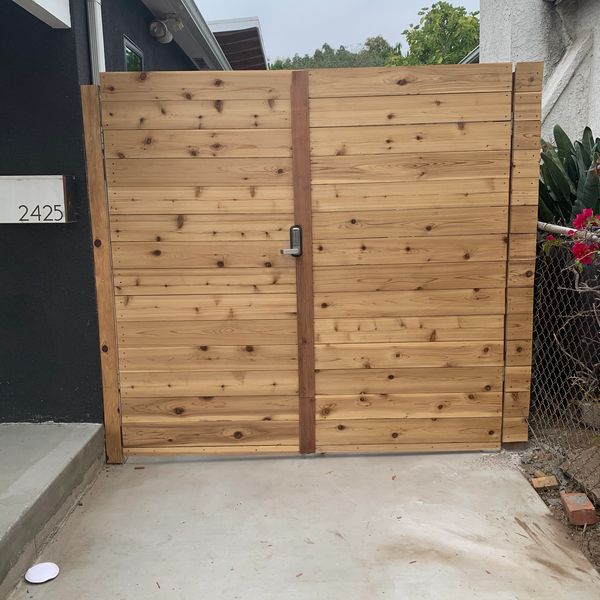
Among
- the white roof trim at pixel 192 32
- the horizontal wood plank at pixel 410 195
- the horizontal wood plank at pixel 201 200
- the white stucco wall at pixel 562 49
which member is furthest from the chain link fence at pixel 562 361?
the white roof trim at pixel 192 32

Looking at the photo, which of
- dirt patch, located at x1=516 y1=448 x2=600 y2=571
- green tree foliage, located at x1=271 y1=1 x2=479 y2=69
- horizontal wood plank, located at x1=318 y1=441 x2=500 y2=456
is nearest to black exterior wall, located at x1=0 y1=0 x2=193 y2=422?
horizontal wood plank, located at x1=318 y1=441 x2=500 y2=456

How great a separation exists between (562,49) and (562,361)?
3721 mm

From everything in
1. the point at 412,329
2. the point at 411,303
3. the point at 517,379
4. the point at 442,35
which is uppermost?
the point at 442,35

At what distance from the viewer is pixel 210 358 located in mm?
3414

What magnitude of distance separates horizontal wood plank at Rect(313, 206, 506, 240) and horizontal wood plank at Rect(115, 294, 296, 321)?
42cm

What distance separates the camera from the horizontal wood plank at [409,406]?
3.45 metres

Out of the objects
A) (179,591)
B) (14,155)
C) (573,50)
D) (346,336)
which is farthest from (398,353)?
(573,50)

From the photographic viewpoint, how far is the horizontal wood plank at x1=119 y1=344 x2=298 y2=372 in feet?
11.2

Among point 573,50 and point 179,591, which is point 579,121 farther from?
point 179,591

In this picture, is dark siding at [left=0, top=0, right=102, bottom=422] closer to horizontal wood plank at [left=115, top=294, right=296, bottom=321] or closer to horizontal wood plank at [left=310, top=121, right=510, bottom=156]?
horizontal wood plank at [left=115, top=294, right=296, bottom=321]

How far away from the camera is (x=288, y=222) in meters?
3.30

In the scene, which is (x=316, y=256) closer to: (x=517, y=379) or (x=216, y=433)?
(x=216, y=433)

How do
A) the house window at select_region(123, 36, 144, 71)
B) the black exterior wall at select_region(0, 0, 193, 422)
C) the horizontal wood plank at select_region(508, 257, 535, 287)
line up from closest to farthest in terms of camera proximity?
the black exterior wall at select_region(0, 0, 193, 422), the horizontal wood plank at select_region(508, 257, 535, 287), the house window at select_region(123, 36, 144, 71)

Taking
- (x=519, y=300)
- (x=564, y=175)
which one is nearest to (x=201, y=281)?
(x=519, y=300)
